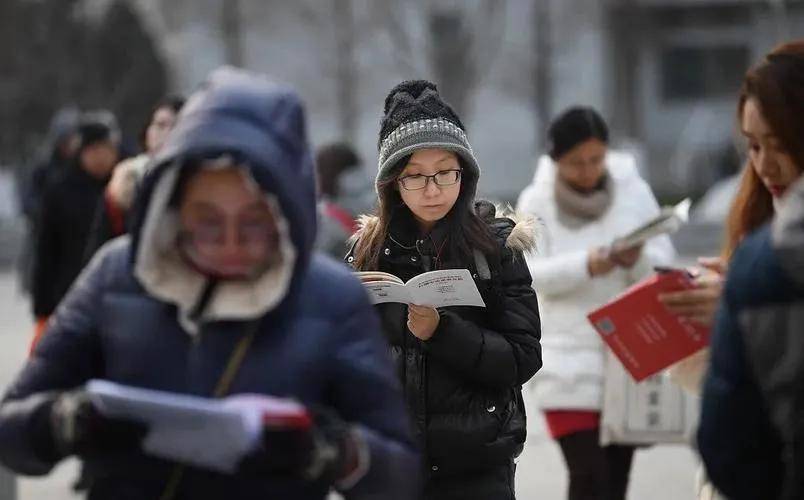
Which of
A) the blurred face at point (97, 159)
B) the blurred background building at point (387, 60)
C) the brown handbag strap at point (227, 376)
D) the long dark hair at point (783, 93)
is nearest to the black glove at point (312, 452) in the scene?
the brown handbag strap at point (227, 376)

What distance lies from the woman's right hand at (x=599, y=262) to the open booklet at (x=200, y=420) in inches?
134

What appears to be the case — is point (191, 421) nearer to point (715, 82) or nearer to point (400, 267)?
point (400, 267)

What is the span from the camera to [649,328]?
4.41 m

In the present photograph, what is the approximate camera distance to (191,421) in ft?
9.36

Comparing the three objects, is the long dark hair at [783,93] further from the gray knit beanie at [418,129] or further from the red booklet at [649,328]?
the gray knit beanie at [418,129]

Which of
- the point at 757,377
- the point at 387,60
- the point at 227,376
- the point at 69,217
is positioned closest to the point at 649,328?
the point at 757,377

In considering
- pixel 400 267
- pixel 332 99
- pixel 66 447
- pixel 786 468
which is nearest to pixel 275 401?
pixel 66 447

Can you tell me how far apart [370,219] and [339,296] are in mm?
1789

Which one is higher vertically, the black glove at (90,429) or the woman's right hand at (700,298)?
the woman's right hand at (700,298)

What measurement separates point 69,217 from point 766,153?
5878 millimetres

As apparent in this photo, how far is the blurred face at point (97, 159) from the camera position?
900 cm

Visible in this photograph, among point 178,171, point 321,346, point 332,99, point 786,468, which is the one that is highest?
point 332,99

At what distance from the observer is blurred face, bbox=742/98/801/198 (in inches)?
138

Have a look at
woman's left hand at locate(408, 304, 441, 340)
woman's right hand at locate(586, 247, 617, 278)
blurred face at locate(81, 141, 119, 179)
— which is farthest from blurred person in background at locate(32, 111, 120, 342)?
woman's left hand at locate(408, 304, 441, 340)
